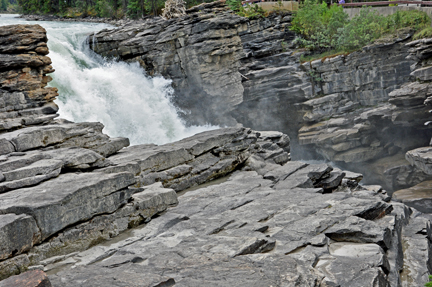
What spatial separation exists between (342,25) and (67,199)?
35370 millimetres

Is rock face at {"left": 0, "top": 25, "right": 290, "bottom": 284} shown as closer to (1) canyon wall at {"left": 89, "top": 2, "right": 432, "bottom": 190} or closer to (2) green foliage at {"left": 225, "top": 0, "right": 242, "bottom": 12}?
(1) canyon wall at {"left": 89, "top": 2, "right": 432, "bottom": 190}

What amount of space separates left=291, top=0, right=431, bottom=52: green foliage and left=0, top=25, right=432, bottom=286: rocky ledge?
2183cm

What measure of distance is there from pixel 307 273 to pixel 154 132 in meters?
22.7

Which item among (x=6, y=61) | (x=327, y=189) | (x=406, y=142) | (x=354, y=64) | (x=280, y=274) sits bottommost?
(x=406, y=142)

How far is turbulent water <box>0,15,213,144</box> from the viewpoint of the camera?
88.3 ft

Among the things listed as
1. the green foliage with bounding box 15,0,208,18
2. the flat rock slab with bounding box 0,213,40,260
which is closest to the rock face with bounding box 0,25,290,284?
the flat rock slab with bounding box 0,213,40,260

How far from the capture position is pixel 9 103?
17.8 m

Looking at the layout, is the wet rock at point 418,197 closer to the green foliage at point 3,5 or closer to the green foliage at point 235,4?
the green foliage at point 235,4

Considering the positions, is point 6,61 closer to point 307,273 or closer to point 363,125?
point 307,273

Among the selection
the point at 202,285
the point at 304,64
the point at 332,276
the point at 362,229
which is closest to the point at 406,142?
the point at 304,64

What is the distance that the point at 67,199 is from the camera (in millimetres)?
9969

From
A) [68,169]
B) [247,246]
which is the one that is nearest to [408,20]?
[247,246]

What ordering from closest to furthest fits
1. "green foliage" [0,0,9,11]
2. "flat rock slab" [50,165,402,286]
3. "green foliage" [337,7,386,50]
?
"flat rock slab" [50,165,402,286], "green foliage" [337,7,386,50], "green foliage" [0,0,9,11]

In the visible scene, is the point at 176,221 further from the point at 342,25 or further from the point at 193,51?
the point at 342,25
